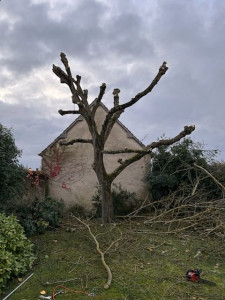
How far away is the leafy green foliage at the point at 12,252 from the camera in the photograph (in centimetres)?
489

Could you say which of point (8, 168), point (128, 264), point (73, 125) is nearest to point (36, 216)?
point (8, 168)

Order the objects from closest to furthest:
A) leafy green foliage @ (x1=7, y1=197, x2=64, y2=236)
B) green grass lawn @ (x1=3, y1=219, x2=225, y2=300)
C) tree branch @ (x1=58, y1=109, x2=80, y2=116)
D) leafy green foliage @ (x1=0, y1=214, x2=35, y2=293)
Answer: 1. green grass lawn @ (x1=3, y1=219, x2=225, y2=300)
2. leafy green foliage @ (x1=0, y1=214, x2=35, y2=293)
3. leafy green foliage @ (x1=7, y1=197, x2=64, y2=236)
4. tree branch @ (x1=58, y1=109, x2=80, y2=116)

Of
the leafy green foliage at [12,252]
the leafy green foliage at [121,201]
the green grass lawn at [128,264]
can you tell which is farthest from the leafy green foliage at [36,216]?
the leafy green foliage at [121,201]

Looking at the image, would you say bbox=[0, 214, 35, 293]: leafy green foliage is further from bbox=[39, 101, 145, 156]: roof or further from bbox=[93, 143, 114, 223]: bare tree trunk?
bbox=[39, 101, 145, 156]: roof

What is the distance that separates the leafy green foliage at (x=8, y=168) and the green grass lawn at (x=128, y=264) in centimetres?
126

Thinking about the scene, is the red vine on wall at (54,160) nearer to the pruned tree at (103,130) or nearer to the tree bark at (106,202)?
the pruned tree at (103,130)

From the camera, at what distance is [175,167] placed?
36.0ft

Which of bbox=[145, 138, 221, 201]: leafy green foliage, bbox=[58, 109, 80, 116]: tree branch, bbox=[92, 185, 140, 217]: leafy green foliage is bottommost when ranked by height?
bbox=[92, 185, 140, 217]: leafy green foliage

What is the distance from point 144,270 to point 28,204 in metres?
5.00

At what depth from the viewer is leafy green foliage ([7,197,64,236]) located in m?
7.92

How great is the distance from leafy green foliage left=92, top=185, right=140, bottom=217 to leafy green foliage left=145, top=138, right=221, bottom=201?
76 cm

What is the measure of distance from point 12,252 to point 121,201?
615cm

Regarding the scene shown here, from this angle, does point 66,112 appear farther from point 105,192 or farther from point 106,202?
point 106,202

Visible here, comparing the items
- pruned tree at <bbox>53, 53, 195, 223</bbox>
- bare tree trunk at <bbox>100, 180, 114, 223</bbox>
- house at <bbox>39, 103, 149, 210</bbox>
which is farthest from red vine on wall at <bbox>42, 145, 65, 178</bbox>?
bare tree trunk at <bbox>100, 180, 114, 223</bbox>
